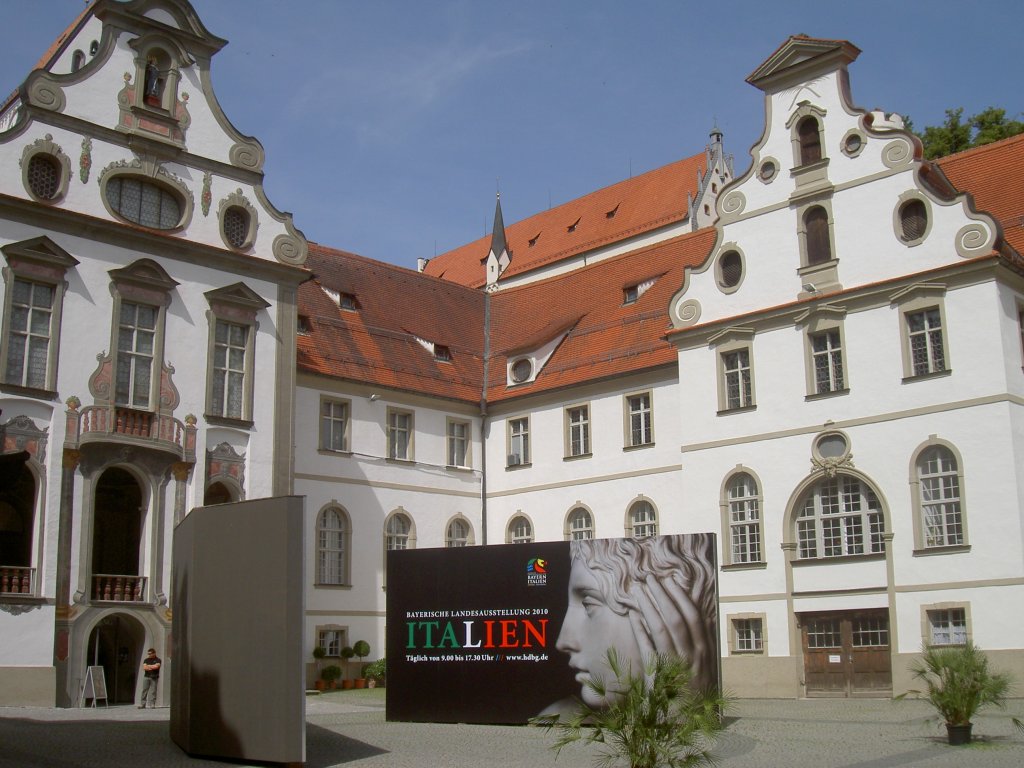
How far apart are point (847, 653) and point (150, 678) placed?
14658mm

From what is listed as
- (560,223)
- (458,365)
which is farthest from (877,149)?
(560,223)

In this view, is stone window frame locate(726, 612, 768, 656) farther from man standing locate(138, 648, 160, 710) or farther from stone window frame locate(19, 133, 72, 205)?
stone window frame locate(19, 133, 72, 205)

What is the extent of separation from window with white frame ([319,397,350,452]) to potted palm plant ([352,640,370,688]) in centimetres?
510

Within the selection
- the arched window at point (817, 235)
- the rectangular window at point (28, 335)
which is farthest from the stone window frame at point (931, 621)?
the rectangular window at point (28, 335)

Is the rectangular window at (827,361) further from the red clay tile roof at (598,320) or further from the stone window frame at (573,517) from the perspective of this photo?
the stone window frame at (573,517)

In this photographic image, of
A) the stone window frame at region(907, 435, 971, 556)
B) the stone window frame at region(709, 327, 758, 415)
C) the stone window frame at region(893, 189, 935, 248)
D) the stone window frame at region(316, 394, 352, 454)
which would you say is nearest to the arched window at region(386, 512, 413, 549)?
the stone window frame at region(316, 394, 352, 454)

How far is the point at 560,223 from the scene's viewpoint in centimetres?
7075

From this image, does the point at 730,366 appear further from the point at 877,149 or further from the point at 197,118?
the point at 197,118

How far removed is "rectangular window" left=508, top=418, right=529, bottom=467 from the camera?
3647cm

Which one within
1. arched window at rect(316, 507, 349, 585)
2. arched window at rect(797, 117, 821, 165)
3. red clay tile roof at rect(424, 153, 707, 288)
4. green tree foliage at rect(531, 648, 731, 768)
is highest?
red clay tile roof at rect(424, 153, 707, 288)

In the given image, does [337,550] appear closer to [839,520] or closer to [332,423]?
[332,423]

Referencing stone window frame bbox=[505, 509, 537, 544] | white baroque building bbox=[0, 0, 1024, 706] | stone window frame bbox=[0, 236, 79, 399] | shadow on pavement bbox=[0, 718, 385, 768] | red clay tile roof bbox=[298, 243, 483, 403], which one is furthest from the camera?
stone window frame bbox=[505, 509, 537, 544]

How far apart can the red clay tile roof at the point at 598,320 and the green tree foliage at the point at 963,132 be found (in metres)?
8.90

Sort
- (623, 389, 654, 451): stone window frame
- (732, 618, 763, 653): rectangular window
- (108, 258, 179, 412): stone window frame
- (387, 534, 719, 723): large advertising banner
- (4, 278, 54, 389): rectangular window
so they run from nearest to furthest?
(387, 534, 719, 723): large advertising banner, (4, 278, 54, 389): rectangular window, (108, 258, 179, 412): stone window frame, (732, 618, 763, 653): rectangular window, (623, 389, 654, 451): stone window frame
